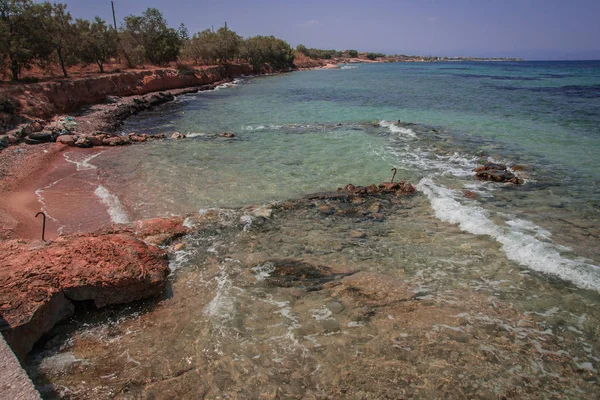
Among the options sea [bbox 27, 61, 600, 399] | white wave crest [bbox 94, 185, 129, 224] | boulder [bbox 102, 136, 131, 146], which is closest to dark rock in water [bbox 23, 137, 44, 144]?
sea [bbox 27, 61, 600, 399]

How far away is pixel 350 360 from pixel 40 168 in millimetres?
16294

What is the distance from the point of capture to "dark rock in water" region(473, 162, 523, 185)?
12930 millimetres

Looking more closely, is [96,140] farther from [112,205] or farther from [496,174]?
[496,174]

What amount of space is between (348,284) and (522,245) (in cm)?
472

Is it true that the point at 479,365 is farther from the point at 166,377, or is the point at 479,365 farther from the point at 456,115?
the point at 456,115

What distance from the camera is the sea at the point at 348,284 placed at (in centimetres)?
487

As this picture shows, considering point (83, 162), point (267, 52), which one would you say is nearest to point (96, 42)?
point (83, 162)

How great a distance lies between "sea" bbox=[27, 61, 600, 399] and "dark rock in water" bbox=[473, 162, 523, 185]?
358 mm

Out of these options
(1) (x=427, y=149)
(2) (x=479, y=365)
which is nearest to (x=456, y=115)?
(1) (x=427, y=149)

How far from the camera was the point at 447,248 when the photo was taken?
8.44 meters

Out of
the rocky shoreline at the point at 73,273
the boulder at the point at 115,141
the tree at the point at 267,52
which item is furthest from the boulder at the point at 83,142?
the tree at the point at 267,52

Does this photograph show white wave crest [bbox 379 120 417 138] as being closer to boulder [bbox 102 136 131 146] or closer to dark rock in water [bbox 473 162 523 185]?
dark rock in water [bbox 473 162 523 185]

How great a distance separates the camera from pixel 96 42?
36625 mm

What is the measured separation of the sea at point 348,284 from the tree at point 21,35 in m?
14.1
